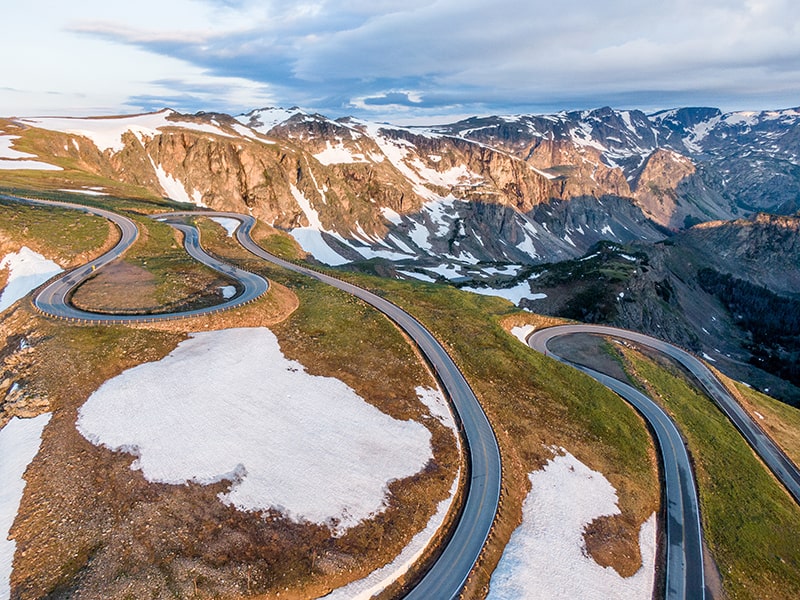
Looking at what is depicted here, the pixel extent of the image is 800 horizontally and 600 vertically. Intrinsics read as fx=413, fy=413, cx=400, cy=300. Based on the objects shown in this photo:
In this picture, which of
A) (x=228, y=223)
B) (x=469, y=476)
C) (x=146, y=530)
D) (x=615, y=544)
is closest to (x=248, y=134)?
(x=228, y=223)

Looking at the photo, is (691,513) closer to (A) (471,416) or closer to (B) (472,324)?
(A) (471,416)

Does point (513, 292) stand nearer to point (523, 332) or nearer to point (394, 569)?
point (523, 332)

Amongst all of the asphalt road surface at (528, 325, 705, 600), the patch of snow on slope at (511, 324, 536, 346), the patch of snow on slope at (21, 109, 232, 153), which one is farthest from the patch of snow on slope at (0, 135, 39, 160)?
the asphalt road surface at (528, 325, 705, 600)

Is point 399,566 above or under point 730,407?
above

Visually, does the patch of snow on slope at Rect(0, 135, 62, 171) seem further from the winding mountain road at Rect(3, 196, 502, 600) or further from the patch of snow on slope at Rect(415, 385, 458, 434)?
the patch of snow on slope at Rect(415, 385, 458, 434)

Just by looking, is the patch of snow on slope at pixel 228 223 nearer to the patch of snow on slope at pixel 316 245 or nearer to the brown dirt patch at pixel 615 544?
the patch of snow on slope at pixel 316 245

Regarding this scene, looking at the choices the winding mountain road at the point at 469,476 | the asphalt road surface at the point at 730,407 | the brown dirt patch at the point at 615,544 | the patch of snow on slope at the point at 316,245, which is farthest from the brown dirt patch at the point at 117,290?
the patch of snow on slope at the point at 316,245
